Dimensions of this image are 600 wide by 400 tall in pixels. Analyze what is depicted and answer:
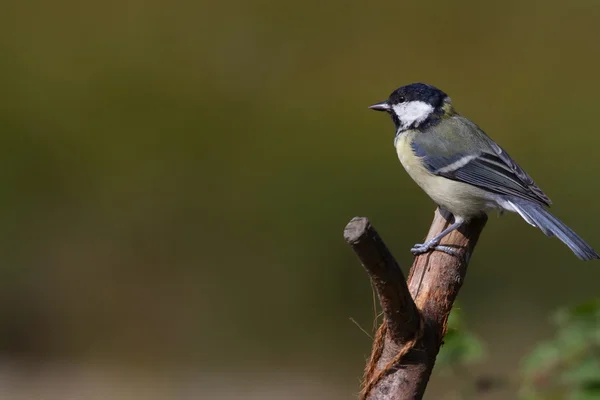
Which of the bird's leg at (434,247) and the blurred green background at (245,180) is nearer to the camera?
the bird's leg at (434,247)

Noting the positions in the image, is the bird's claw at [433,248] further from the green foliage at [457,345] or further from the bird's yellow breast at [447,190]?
the bird's yellow breast at [447,190]

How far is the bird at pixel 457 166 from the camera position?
2143 millimetres

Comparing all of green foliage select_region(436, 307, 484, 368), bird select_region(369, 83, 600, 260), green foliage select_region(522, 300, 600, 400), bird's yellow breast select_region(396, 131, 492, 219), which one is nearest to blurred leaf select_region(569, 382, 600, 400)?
green foliage select_region(522, 300, 600, 400)

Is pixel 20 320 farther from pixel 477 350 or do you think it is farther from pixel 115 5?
pixel 477 350

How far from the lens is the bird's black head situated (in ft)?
7.91

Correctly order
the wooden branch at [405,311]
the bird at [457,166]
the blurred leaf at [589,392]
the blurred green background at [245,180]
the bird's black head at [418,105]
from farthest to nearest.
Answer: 1. the blurred green background at [245,180]
2. the bird's black head at [418,105]
3. the bird at [457,166]
4. the blurred leaf at [589,392]
5. the wooden branch at [405,311]

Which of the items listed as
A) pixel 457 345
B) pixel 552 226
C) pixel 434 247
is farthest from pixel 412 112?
pixel 457 345

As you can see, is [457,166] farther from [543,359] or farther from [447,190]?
[543,359]

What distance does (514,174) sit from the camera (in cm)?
224

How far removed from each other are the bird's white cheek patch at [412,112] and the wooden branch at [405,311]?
64 cm

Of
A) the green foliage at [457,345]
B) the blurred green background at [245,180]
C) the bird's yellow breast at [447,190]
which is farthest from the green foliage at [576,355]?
the blurred green background at [245,180]

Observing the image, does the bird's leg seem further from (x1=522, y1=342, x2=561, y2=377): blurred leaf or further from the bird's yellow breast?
(x1=522, y1=342, x2=561, y2=377): blurred leaf

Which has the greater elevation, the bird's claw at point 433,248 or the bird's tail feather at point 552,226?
the bird's tail feather at point 552,226

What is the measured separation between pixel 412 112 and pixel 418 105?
3cm
